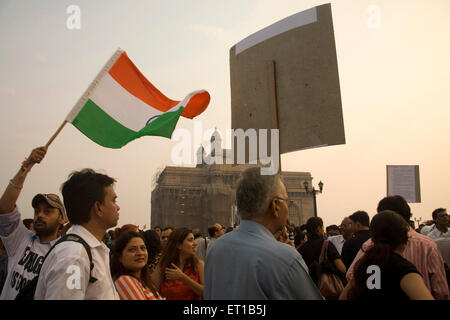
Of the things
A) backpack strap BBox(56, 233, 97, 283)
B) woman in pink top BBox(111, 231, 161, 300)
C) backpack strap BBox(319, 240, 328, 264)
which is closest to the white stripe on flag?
woman in pink top BBox(111, 231, 161, 300)

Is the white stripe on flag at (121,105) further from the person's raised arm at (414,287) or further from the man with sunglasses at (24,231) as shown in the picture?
the person's raised arm at (414,287)

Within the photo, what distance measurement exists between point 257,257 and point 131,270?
1675 millimetres

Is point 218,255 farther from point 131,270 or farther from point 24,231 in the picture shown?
point 24,231

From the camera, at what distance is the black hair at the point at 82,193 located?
220 centimetres

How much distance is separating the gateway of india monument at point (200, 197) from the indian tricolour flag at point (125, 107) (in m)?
42.3

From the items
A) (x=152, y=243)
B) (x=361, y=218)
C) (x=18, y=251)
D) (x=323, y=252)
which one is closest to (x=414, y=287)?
(x=323, y=252)

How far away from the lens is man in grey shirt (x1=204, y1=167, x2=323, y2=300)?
1.63 m

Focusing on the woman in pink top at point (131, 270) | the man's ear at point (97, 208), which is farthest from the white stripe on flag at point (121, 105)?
the man's ear at point (97, 208)

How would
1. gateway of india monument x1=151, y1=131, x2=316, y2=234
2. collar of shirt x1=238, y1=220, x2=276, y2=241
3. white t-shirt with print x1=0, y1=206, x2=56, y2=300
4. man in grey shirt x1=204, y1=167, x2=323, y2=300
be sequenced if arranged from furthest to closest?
gateway of india monument x1=151, y1=131, x2=316, y2=234
white t-shirt with print x1=0, y1=206, x2=56, y2=300
collar of shirt x1=238, y1=220, x2=276, y2=241
man in grey shirt x1=204, y1=167, x2=323, y2=300

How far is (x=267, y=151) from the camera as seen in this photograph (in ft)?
11.4

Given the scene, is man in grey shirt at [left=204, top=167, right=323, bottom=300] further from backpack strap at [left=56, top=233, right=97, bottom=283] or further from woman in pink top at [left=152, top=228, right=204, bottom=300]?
woman in pink top at [left=152, top=228, right=204, bottom=300]

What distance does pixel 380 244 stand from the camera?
2434 mm

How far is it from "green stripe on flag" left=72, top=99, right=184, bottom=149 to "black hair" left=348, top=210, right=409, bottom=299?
232 cm
